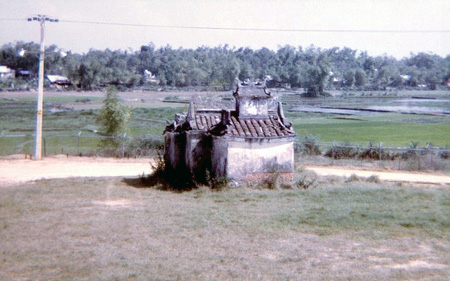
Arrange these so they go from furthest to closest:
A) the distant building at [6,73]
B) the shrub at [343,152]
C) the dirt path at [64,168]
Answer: the distant building at [6,73]
the shrub at [343,152]
the dirt path at [64,168]

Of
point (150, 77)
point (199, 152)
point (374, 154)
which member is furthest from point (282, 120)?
point (150, 77)

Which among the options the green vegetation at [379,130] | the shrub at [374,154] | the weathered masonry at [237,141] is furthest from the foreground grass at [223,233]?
the green vegetation at [379,130]

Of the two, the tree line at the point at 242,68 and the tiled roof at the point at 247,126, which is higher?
the tree line at the point at 242,68

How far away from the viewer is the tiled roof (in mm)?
19781

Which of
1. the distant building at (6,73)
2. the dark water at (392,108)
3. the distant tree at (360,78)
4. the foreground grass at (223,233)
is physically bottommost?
the foreground grass at (223,233)

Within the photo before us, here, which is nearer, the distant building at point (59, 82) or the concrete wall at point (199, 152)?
the concrete wall at point (199, 152)

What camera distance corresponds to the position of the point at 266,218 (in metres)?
15.1

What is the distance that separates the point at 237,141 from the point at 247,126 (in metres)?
1.22

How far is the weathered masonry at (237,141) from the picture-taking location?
19.5 metres

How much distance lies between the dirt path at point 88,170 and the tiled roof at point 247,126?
16.1 ft

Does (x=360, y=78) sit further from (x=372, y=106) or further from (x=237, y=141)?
(x=237, y=141)

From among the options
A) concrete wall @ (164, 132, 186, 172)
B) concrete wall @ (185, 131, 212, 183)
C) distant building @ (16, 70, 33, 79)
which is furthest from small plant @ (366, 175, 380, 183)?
distant building @ (16, 70, 33, 79)

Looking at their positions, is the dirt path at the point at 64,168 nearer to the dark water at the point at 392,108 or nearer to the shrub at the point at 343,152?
the shrub at the point at 343,152

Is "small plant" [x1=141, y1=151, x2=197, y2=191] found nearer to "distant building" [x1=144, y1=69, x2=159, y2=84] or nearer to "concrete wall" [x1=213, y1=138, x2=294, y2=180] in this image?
"concrete wall" [x1=213, y1=138, x2=294, y2=180]
